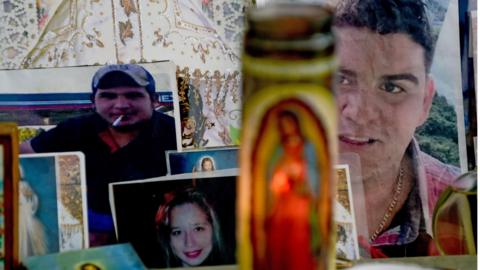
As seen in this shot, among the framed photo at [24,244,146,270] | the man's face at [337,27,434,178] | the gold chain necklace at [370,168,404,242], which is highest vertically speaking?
the man's face at [337,27,434,178]

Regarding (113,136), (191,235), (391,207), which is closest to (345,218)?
(391,207)

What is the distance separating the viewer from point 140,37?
798 millimetres

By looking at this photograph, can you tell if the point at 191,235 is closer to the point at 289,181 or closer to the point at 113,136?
the point at 113,136

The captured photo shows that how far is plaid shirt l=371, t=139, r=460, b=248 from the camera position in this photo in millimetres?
831

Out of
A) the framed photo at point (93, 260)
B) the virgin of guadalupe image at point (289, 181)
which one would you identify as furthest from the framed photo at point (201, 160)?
the virgin of guadalupe image at point (289, 181)

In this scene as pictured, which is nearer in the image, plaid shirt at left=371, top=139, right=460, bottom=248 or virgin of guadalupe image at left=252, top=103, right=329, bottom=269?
virgin of guadalupe image at left=252, top=103, right=329, bottom=269

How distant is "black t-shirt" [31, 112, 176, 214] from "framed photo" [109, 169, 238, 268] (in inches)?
0.5

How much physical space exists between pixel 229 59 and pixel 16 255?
13.1 inches

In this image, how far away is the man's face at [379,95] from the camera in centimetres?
80

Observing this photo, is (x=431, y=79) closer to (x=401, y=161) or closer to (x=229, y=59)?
(x=401, y=161)

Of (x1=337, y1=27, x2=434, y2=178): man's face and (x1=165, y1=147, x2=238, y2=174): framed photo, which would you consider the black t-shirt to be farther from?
(x1=337, y1=27, x2=434, y2=178): man's face

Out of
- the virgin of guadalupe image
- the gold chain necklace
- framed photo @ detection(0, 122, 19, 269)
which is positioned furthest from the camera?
the gold chain necklace

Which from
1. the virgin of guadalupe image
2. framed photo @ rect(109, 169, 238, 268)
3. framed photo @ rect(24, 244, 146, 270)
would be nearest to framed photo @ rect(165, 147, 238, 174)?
framed photo @ rect(109, 169, 238, 268)

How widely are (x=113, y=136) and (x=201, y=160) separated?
11cm
